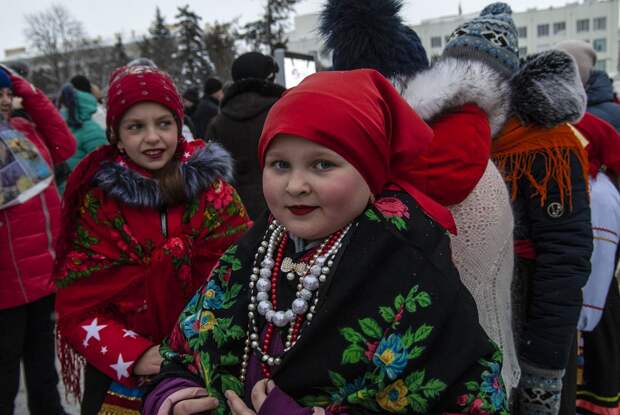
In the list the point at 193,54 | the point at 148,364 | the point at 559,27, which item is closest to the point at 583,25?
the point at 559,27

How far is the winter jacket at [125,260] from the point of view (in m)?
1.90

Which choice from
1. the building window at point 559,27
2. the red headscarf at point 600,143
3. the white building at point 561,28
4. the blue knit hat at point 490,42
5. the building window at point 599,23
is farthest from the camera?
the building window at point 559,27

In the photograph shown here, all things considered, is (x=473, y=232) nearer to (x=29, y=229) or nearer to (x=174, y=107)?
(x=174, y=107)

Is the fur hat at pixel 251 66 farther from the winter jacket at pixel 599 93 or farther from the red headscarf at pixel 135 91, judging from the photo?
the winter jacket at pixel 599 93

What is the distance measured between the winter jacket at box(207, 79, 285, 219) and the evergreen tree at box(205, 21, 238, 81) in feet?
90.5

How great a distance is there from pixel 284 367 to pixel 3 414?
2626 mm

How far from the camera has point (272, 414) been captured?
3.60 feet

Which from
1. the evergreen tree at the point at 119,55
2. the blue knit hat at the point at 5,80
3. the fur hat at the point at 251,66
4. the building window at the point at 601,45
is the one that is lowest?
the building window at the point at 601,45

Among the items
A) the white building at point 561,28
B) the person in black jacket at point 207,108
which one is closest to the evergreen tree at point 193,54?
the white building at point 561,28

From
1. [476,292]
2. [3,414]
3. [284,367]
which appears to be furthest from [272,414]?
[3,414]

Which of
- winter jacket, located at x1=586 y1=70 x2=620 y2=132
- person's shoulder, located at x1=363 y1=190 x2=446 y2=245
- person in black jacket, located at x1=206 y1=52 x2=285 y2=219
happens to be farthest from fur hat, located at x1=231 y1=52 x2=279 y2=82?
person's shoulder, located at x1=363 y1=190 x2=446 y2=245

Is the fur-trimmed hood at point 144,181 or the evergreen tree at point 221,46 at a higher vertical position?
the evergreen tree at point 221,46

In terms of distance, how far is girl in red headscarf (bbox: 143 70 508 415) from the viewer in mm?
1080

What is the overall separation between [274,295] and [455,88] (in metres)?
0.76
